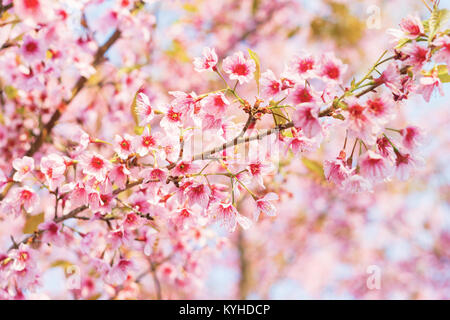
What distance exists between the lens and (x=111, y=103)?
2857 mm

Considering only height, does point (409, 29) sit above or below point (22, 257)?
above

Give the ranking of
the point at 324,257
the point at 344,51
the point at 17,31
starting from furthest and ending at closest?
the point at 324,257 → the point at 344,51 → the point at 17,31

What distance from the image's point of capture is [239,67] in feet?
4.59

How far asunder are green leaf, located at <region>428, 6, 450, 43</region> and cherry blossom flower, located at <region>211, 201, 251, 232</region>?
0.84 m

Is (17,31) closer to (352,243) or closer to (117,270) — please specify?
(117,270)

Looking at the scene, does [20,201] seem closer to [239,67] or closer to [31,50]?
[31,50]

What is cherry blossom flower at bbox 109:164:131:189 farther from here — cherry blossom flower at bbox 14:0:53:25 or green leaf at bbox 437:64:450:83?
green leaf at bbox 437:64:450:83

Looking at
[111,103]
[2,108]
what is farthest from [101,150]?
[2,108]

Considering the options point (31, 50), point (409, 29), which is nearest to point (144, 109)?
point (31, 50)

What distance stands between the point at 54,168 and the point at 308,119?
3.12 feet

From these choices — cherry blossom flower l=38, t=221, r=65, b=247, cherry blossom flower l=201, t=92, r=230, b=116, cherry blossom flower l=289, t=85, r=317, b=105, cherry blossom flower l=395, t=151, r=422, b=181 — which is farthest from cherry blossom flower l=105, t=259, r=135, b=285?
cherry blossom flower l=395, t=151, r=422, b=181

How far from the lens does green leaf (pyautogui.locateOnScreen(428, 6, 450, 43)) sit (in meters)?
1.13

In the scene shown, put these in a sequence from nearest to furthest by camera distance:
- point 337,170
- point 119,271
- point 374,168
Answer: point 374,168, point 337,170, point 119,271
